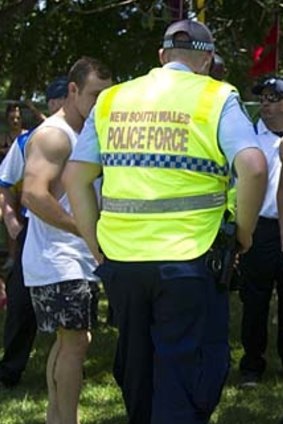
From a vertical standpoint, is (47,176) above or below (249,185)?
below

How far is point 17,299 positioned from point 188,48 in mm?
2820

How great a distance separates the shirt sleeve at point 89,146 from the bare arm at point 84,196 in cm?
3

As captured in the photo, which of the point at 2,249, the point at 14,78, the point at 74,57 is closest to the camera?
the point at 2,249

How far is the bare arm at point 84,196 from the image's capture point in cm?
381

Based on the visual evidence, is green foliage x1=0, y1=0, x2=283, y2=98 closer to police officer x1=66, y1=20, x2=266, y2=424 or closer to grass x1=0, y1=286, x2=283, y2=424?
grass x1=0, y1=286, x2=283, y2=424

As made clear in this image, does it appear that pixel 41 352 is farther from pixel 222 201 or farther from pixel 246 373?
pixel 222 201

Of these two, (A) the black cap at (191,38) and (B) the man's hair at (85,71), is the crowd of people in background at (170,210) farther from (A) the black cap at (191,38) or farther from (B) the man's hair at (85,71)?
(B) the man's hair at (85,71)

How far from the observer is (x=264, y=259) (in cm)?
613

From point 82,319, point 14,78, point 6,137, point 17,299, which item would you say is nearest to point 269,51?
point 6,137

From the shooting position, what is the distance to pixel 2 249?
11680mm

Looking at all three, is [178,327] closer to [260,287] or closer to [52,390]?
[52,390]

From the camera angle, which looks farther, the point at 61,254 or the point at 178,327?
the point at 61,254

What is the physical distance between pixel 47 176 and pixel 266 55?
27.5 feet

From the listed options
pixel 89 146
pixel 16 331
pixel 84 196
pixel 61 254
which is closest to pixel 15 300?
pixel 16 331
